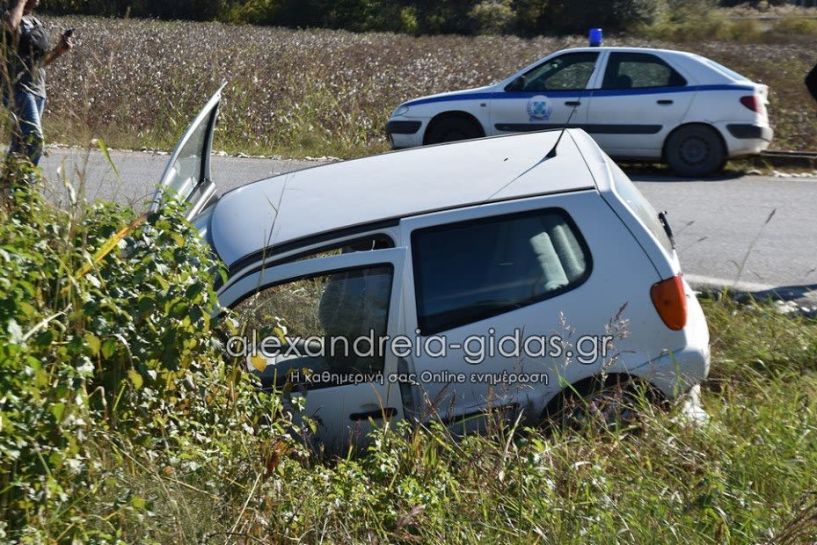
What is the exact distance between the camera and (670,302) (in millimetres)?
4734

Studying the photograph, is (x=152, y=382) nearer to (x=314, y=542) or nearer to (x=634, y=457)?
(x=314, y=542)

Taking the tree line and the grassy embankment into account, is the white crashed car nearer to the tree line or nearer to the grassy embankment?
the grassy embankment

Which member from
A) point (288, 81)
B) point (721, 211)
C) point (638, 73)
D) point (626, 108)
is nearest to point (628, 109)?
point (626, 108)

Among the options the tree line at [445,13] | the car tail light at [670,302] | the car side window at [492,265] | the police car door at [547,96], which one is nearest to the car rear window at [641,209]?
the car tail light at [670,302]

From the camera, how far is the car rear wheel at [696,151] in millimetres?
12445

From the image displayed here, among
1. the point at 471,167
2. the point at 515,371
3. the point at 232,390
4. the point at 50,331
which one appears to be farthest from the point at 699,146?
the point at 50,331

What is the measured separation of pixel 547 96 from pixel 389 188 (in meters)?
8.36

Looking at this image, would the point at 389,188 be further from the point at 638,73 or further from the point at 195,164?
the point at 638,73

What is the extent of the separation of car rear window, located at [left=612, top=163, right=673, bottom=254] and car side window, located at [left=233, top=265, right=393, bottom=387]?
49.9 inches

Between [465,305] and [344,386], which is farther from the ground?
[465,305]

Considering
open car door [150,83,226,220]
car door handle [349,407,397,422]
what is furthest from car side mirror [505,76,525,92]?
car door handle [349,407,397,422]

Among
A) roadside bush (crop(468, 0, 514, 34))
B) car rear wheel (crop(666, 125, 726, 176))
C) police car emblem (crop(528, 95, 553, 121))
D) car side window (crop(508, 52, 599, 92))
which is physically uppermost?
car side window (crop(508, 52, 599, 92))

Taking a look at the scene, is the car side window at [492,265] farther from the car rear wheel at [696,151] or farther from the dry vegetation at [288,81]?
the car rear wheel at [696,151]

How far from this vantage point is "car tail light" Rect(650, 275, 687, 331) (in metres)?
4.73
